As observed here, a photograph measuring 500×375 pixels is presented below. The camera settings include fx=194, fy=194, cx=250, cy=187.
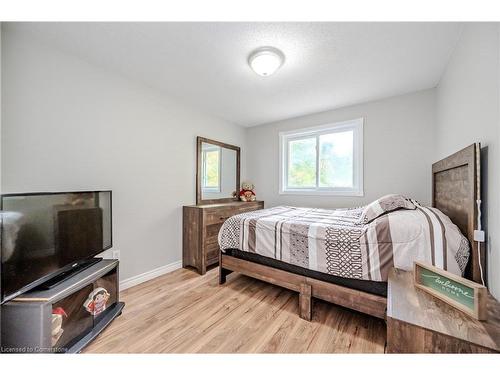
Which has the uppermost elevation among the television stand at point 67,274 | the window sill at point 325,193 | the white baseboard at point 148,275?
the window sill at point 325,193

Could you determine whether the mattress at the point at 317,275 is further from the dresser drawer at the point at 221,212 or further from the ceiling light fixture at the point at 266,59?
the ceiling light fixture at the point at 266,59

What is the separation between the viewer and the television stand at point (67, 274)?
1.24 meters

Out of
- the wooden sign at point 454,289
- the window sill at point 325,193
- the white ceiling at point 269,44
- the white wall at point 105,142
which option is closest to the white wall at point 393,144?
the window sill at point 325,193

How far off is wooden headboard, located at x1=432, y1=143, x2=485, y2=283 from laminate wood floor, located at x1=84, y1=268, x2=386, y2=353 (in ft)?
2.73

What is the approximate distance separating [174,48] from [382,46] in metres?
1.72

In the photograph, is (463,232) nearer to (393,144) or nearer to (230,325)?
(393,144)

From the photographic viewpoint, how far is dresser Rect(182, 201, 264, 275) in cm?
250

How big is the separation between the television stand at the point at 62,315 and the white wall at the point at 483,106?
244cm

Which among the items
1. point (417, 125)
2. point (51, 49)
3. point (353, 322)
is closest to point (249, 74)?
point (51, 49)

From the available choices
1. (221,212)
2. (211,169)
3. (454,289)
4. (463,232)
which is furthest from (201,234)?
(463,232)

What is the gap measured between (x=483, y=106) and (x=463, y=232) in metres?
0.81

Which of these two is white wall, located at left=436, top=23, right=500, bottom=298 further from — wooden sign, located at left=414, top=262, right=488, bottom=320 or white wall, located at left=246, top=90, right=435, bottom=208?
white wall, located at left=246, top=90, right=435, bottom=208

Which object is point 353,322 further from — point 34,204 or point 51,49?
point 51,49

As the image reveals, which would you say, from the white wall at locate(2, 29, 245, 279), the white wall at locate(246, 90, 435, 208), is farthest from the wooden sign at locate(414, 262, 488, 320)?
the white wall at locate(2, 29, 245, 279)
